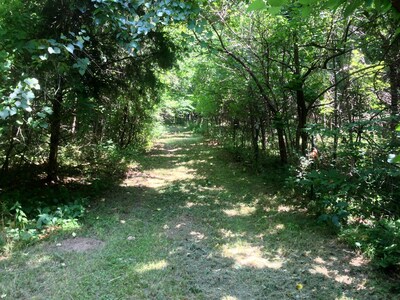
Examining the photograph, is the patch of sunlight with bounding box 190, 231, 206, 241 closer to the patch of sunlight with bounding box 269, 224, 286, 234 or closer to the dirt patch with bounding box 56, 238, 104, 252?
the patch of sunlight with bounding box 269, 224, 286, 234

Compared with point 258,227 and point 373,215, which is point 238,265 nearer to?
point 258,227

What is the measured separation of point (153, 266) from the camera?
345 centimetres

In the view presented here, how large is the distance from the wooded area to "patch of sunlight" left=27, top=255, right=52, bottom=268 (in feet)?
1.53

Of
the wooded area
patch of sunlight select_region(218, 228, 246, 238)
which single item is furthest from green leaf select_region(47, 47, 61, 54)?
patch of sunlight select_region(218, 228, 246, 238)

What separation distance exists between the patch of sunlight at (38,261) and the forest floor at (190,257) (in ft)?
0.03

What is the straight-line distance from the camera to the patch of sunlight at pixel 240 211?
17.3 feet

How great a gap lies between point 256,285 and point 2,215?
3.50m

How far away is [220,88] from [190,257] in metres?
6.93

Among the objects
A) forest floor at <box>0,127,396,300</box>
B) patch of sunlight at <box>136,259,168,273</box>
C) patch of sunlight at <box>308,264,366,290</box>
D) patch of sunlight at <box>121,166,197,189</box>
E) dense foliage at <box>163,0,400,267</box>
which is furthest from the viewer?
patch of sunlight at <box>121,166,197,189</box>

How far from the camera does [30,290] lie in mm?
2945

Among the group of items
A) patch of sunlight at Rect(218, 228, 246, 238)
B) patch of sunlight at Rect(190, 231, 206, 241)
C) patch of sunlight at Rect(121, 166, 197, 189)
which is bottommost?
patch of sunlight at Rect(218, 228, 246, 238)

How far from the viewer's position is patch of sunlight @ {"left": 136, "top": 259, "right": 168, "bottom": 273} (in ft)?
11.1

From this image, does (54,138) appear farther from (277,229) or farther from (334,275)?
(334,275)

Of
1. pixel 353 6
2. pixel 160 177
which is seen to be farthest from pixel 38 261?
pixel 160 177
